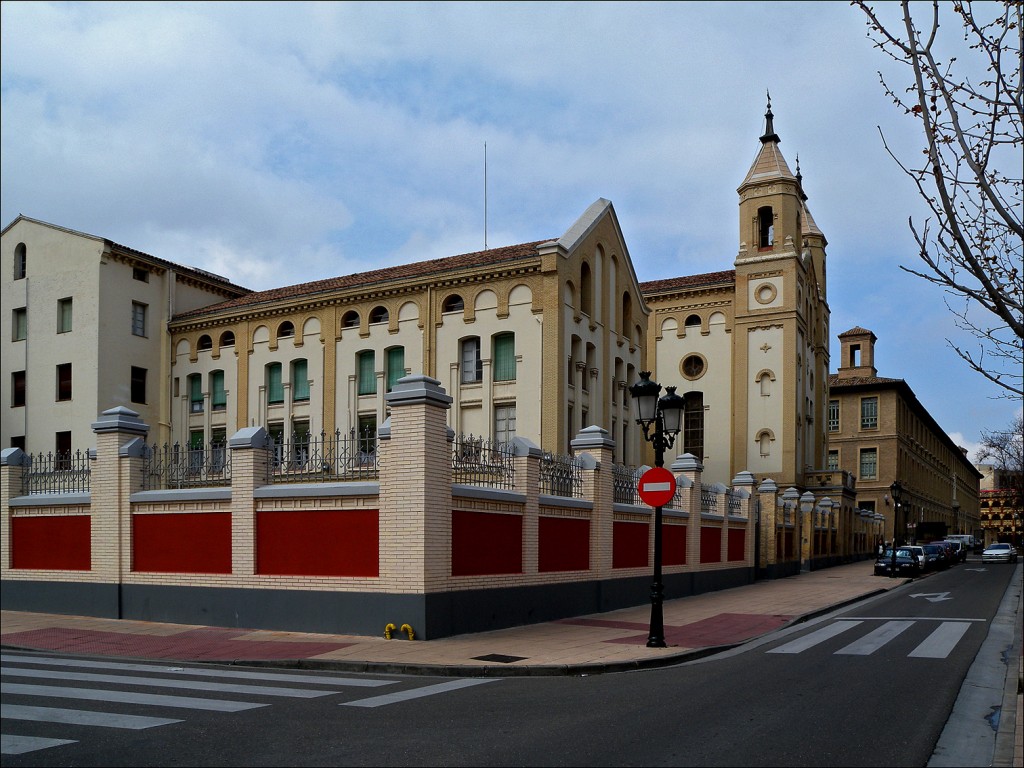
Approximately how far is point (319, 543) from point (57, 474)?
7769 mm

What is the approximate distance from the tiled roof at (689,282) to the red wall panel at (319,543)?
36.1 metres

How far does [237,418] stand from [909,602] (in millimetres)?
27507

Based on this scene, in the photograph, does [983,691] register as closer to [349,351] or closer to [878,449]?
[349,351]

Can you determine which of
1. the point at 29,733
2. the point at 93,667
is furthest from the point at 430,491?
the point at 29,733

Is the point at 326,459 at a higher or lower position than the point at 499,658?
higher

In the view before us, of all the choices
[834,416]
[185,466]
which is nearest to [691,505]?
[185,466]

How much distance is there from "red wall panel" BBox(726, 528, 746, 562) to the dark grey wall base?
9359 mm

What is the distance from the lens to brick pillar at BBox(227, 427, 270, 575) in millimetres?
16703

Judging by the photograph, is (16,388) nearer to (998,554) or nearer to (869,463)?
(998,554)

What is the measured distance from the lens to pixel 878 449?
7575 centimetres

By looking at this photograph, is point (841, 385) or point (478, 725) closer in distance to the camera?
point (478, 725)

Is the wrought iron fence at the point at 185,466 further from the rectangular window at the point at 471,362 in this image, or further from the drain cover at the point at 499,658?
the rectangular window at the point at 471,362

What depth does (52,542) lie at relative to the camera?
1983cm

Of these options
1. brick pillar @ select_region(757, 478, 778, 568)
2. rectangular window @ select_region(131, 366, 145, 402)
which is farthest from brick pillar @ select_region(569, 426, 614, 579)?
rectangular window @ select_region(131, 366, 145, 402)
